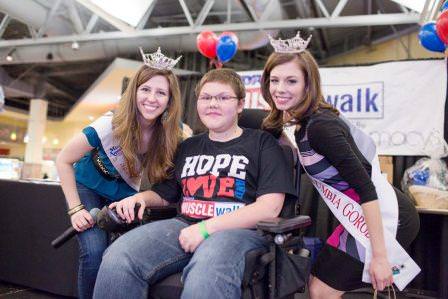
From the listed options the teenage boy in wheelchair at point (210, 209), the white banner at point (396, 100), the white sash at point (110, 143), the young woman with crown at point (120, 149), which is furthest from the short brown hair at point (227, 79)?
the white banner at point (396, 100)

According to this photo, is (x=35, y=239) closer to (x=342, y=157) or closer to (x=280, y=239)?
(x=280, y=239)

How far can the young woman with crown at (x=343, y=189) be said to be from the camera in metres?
1.40

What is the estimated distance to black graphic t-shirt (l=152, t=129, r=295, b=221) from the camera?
1505 mm

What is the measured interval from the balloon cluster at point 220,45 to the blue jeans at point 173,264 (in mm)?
3031

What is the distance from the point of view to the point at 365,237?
4.96 feet

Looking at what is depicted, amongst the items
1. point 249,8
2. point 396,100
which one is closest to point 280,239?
point 396,100

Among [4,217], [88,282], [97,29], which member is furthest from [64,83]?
[88,282]

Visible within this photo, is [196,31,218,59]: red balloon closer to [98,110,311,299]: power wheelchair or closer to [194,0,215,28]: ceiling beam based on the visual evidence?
[194,0,215,28]: ceiling beam

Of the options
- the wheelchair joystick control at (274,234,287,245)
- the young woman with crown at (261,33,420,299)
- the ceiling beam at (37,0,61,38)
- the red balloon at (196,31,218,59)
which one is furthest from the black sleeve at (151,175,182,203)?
the ceiling beam at (37,0,61,38)

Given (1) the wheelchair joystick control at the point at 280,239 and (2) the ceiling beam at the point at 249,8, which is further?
(2) the ceiling beam at the point at 249,8

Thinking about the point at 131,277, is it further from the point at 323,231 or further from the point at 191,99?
the point at 191,99

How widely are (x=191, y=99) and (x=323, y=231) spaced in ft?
7.32

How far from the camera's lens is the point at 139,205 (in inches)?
63.0

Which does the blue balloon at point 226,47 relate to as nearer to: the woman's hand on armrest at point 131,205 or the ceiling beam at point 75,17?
the ceiling beam at point 75,17
